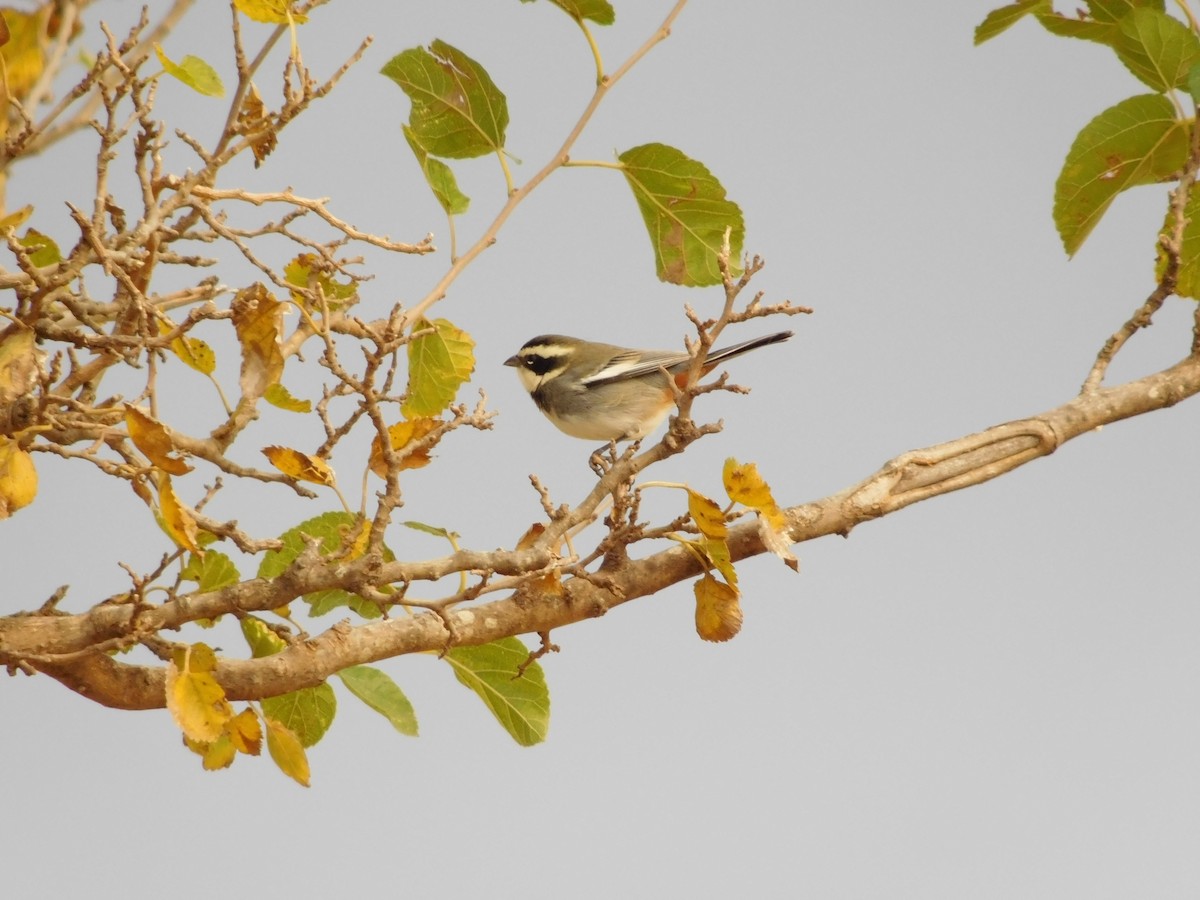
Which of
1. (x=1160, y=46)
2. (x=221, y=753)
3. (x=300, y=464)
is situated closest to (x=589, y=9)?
(x=300, y=464)

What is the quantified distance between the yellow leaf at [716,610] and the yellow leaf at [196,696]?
2.08 ft

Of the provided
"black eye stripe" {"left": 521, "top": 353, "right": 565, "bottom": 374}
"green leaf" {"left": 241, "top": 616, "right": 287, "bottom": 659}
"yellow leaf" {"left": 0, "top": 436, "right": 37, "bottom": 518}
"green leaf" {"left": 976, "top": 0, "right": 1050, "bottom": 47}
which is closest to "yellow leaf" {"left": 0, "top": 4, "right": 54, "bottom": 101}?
"yellow leaf" {"left": 0, "top": 436, "right": 37, "bottom": 518}

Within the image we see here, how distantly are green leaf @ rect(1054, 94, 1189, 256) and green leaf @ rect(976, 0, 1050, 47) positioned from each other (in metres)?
0.23

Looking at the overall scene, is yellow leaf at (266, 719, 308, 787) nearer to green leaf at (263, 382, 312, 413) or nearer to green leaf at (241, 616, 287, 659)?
green leaf at (241, 616, 287, 659)

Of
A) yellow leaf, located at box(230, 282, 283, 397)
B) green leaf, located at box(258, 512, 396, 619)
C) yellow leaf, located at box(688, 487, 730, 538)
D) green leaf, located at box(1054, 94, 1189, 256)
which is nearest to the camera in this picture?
yellow leaf, located at box(230, 282, 283, 397)

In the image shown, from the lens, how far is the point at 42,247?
1811mm

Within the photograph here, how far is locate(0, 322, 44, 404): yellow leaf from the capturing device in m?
1.54

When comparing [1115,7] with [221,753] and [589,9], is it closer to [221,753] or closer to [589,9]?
[589,9]

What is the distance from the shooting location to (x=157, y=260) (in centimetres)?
165

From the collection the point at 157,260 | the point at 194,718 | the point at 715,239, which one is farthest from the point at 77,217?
the point at 715,239

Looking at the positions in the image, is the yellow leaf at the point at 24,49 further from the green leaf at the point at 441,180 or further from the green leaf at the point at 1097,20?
the green leaf at the point at 1097,20

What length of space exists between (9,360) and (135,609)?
12.9 inches

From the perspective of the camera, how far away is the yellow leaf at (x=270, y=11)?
62.1 inches

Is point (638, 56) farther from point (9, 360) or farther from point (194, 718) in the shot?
point (194, 718)
